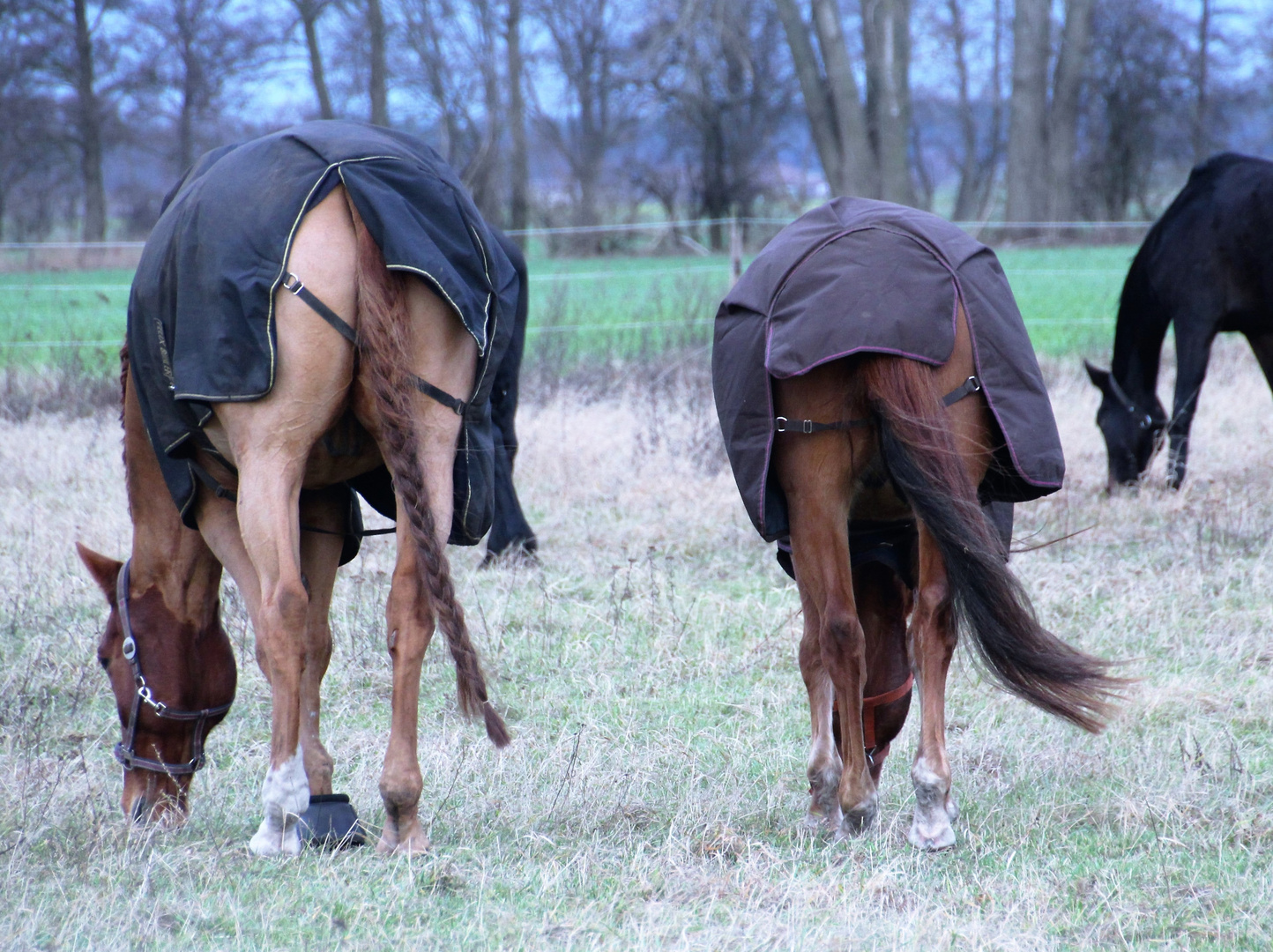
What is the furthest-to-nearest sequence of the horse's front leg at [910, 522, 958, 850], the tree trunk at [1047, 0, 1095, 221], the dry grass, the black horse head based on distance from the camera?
the tree trunk at [1047, 0, 1095, 221] < the black horse head < the horse's front leg at [910, 522, 958, 850] < the dry grass

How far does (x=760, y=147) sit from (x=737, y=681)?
30.4 metres

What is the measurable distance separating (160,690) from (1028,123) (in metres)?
27.6

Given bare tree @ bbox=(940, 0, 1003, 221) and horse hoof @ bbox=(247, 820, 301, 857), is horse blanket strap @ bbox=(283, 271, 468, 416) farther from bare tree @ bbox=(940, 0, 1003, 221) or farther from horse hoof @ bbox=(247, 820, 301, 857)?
bare tree @ bbox=(940, 0, 1003, 221)

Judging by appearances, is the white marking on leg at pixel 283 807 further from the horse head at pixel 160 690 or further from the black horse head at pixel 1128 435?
the black horse head at pixel 1128 435

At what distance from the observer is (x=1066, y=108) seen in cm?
2934

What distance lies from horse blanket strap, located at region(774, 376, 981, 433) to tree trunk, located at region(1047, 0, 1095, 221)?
28.0 metres

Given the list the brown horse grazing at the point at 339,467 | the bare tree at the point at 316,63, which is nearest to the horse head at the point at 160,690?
the brown horse grazing at the point at 339,467

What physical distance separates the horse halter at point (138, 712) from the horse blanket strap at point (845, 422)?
167 cm

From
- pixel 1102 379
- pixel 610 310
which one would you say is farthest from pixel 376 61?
pixel 1102 379

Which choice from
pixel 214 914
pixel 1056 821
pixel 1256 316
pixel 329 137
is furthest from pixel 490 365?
pixel 1256 316

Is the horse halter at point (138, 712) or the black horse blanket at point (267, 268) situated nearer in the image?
the black horse blanket at point (267, 268)

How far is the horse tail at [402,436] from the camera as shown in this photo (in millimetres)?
2561

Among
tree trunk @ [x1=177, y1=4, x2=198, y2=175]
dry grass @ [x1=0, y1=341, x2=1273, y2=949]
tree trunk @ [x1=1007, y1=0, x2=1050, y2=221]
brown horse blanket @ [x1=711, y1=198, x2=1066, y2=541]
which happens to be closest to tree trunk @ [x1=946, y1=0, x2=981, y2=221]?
tree trunk @ [x1=1007, y1=0, x2=1050, y2=221]

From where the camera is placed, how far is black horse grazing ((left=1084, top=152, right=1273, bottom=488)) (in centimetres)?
697
